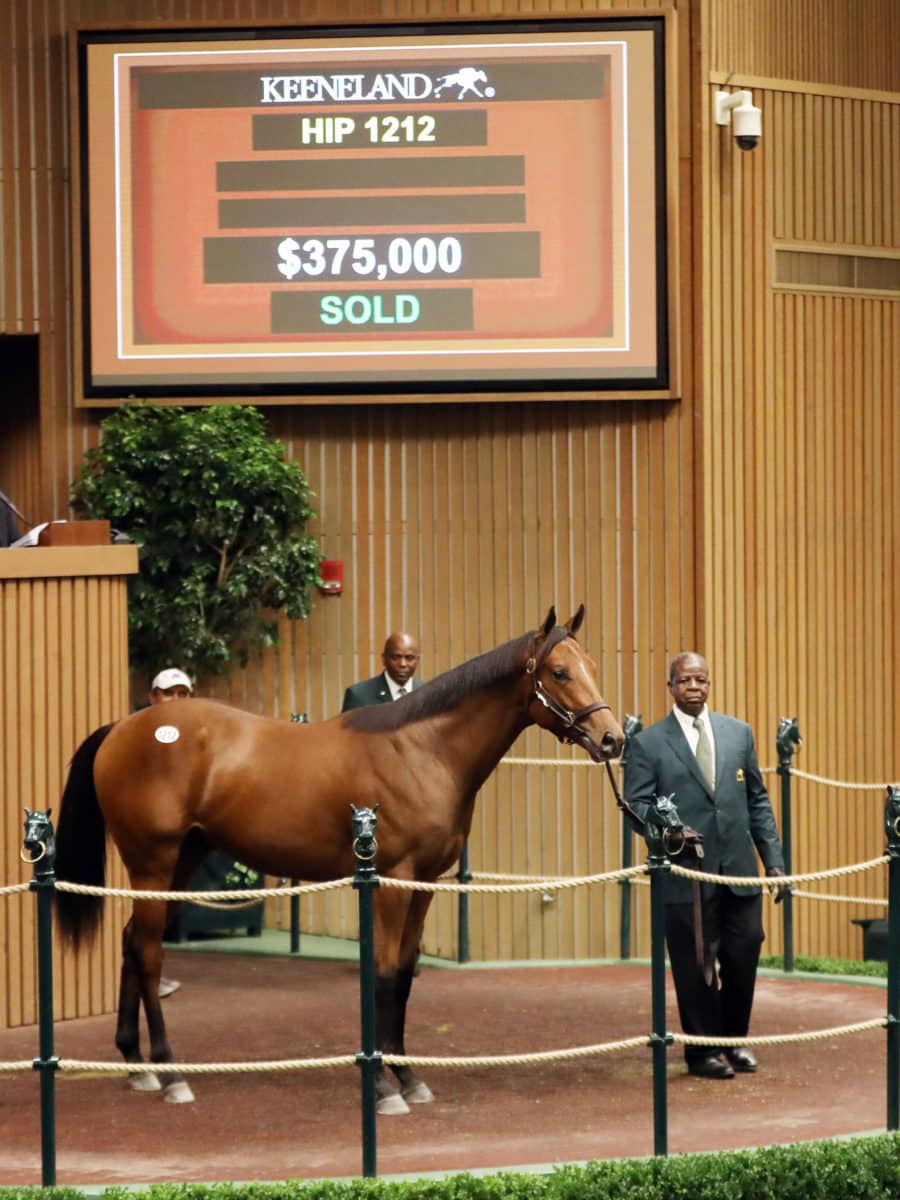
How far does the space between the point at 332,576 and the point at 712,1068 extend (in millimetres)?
4844

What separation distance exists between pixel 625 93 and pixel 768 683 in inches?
145

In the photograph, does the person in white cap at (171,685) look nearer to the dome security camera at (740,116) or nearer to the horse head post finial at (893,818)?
the horse head post finial at (893,818)

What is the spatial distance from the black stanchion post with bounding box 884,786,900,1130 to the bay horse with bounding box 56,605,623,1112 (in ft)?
4.38

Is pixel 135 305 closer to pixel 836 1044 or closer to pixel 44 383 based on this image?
pixel 44 383

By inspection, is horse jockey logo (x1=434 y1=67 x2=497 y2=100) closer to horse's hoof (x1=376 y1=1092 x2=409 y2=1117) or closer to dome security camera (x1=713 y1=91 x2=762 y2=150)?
dome security camera (x1=713 y1=91 x2=762 y2=150)

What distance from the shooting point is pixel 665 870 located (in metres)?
7.26

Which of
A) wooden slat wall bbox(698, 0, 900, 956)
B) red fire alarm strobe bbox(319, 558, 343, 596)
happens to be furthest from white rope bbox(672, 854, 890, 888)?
red fire alarm strobe bbox(319, 558, 343, 596)

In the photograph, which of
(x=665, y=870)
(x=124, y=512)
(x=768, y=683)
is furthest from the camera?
(x=768, y=683)

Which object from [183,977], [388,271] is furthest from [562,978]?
[388,271]

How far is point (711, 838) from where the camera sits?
852 cm

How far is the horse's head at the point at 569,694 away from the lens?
8094 mm

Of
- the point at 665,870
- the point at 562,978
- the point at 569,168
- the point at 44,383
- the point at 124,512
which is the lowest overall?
the point at 562,978

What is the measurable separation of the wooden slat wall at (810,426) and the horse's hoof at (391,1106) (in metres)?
4.83

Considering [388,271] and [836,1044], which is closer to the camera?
[836,1044]
